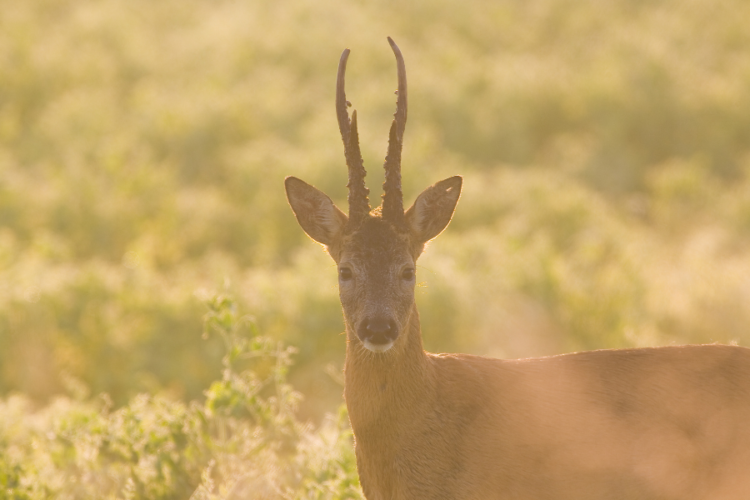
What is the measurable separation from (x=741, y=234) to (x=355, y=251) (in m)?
12.3

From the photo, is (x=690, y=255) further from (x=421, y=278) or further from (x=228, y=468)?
(x=228, y=468)

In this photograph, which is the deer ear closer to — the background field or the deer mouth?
the deer mouth

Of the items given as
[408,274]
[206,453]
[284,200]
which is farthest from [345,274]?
[284,200]

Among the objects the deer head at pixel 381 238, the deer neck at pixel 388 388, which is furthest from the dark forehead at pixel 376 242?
the deer neck at pixel 388 388

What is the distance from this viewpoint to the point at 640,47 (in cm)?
2295

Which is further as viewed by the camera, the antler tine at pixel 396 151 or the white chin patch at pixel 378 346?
the antler tine at pixel 396 151

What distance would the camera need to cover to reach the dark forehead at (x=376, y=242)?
4646mm

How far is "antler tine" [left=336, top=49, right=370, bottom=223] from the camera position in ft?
15.2

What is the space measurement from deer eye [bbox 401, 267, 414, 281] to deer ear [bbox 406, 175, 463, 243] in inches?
11.0

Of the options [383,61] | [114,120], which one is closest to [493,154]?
[383,61]

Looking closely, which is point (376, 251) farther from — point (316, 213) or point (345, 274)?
point (316, 213)

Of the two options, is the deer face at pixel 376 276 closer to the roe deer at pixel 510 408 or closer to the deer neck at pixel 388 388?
the roe deer at pixel 510 408

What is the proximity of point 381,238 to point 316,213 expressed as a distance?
20.8 inches

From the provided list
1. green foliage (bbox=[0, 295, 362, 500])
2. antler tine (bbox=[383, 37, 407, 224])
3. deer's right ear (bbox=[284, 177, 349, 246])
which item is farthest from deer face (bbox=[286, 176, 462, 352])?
green foliage (bbox=[0, 295, 362, 500])
